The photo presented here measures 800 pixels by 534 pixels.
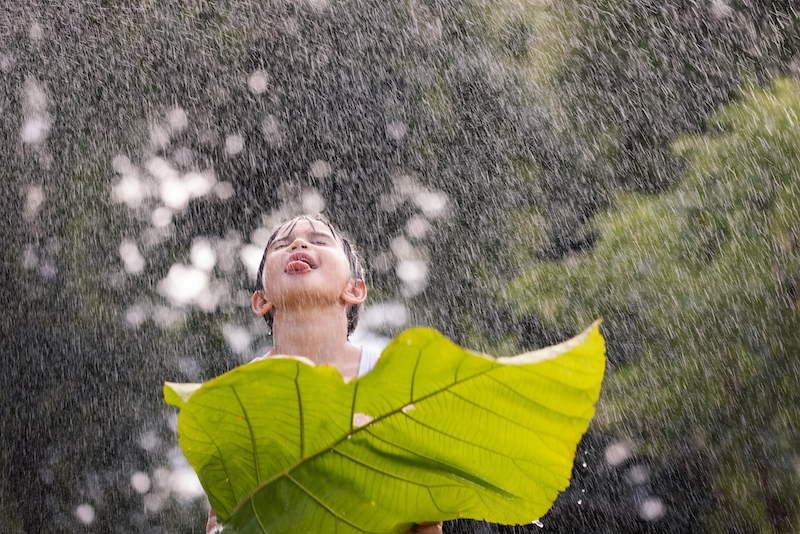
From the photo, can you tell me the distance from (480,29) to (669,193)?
8.28ft

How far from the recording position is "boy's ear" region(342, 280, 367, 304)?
166cm

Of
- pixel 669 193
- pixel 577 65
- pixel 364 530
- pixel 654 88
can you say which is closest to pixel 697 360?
pixel 669 193

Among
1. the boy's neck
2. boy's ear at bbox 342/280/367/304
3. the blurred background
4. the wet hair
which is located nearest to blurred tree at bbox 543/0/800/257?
the blurred background

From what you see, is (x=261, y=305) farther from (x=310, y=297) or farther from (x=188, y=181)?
(x=188, y=181)

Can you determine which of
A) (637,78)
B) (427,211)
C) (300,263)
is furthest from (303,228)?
(427,211)

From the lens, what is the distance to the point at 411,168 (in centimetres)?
688

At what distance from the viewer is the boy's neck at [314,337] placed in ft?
4.93

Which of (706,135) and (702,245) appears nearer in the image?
(702,245)

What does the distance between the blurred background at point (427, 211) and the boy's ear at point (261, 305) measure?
11.5 feet

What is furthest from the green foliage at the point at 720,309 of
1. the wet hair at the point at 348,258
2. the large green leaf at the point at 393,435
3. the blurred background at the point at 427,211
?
the large green leaf at the point at 393,435

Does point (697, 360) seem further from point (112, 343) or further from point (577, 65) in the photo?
point (112, 343)

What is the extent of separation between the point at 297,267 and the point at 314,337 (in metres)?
0.15

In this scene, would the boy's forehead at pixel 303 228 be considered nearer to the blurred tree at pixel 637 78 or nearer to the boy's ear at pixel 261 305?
the boy's ear at pixel 261 305

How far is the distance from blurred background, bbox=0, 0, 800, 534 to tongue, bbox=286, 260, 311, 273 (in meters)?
3.59
